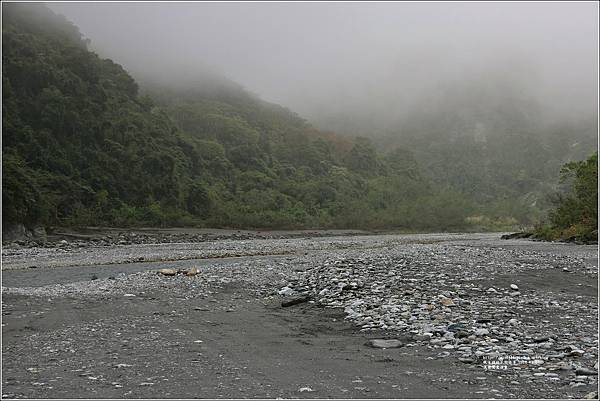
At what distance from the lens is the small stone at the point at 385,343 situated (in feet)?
32.1

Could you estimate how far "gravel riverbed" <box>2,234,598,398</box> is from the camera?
24.8ft

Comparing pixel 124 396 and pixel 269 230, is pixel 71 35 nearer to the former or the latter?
pixel 269 230

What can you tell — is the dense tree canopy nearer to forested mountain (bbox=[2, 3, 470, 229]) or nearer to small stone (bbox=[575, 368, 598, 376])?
forested mountain (bbox=[2, 3, 470, 229])

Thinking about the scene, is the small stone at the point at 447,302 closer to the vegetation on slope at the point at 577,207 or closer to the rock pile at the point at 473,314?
the rock pile at the point at 473,314

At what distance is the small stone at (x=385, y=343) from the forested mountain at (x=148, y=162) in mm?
50720

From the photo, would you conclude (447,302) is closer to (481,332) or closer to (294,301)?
(481,332)

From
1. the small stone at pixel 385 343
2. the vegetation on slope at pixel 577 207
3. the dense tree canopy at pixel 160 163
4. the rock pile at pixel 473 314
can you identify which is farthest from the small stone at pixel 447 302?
the dense tree canopy at pixel 160 163

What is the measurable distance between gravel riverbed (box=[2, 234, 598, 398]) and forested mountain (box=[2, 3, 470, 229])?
4351cm

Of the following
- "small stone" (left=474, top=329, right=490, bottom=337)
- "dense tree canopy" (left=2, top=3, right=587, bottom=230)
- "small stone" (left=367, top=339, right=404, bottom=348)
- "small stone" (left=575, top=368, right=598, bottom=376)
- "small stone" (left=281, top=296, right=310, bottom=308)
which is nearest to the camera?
"small stone" (left=575, top=368, right=598, bottom=376)

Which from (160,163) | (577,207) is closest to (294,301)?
(577,207)

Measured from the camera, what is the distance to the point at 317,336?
1098cm

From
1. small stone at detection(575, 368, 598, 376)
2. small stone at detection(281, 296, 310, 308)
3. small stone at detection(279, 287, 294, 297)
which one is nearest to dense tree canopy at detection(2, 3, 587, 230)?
small stone at detection(279, 287, 294, 297)

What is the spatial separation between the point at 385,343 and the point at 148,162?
82313 millimetres

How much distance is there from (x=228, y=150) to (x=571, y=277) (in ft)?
378
